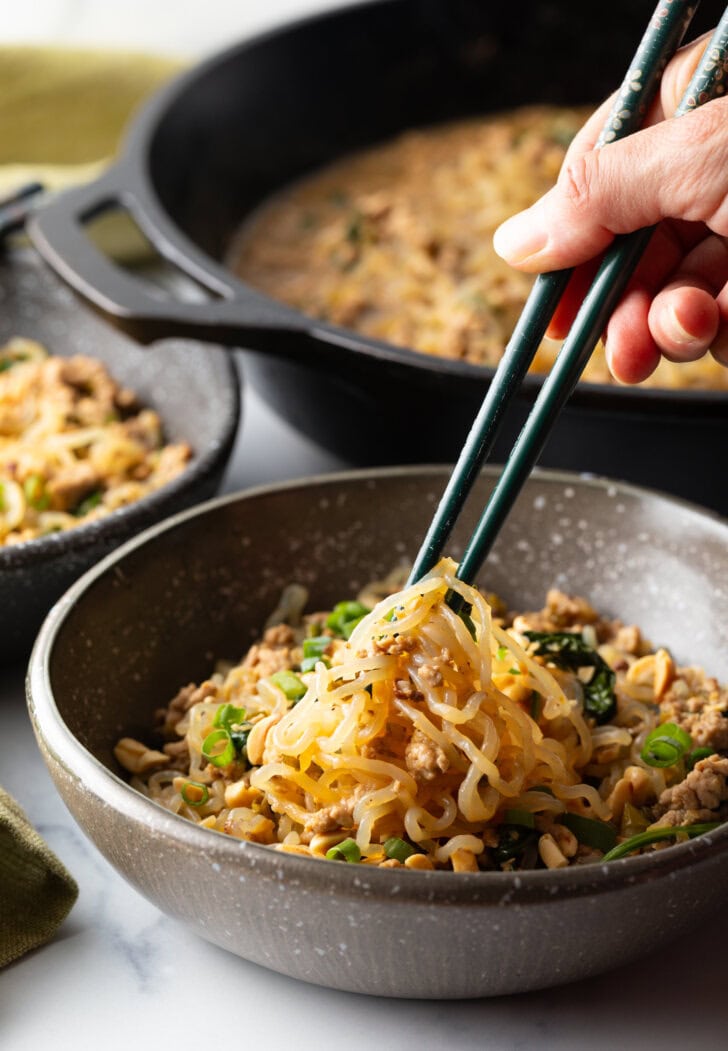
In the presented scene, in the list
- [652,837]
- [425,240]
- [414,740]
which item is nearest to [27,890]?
[414,740]

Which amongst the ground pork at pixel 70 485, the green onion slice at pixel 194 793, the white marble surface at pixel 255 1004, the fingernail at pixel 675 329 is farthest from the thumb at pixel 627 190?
the ground pork at pixel 70 485

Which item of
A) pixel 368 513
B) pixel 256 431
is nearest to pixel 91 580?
pixel 368 513

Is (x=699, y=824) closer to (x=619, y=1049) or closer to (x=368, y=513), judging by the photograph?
(x=619, y=1049)

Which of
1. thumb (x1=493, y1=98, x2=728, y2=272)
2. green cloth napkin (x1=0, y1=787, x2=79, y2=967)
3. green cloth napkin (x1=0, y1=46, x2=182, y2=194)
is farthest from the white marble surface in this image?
green cloth napkin (x1=0, y1=46, x2=182, y2=194)

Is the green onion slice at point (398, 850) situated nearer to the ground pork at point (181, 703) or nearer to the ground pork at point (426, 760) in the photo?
the ground pork at point (426, 760)

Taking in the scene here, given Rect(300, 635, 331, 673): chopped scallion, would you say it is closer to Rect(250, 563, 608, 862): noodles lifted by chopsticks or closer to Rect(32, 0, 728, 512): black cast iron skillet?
Rect(250, 563, 608, 862): noodles lifted by chopsticks

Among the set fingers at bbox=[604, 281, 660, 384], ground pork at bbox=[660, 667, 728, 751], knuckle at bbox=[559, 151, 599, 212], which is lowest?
ground pork at bbox=[660, 667, 728, 751]
